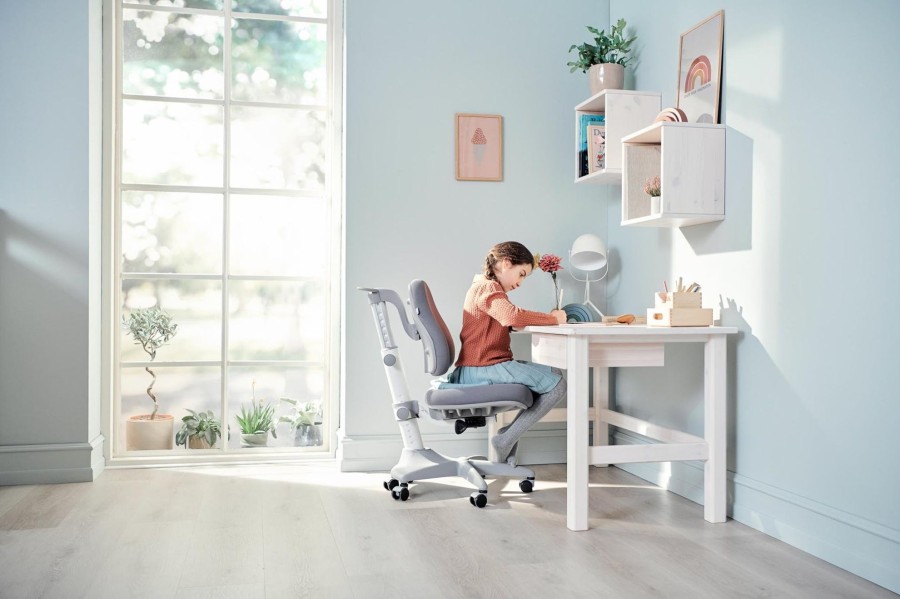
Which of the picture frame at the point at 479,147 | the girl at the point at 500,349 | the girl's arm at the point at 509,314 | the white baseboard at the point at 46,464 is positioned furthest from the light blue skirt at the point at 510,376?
the white baseboard at the point at 46,464

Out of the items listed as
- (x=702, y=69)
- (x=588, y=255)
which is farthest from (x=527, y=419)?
(x=702, y=69)

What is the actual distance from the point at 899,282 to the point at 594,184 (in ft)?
6.30

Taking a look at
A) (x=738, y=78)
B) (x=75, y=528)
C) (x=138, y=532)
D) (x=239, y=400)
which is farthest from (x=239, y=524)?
(x=738, y=78)

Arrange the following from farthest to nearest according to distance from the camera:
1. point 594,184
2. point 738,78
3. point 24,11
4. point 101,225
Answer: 1. point 594,184
2. point 101,225
3. point 24,11
4. point 738,78

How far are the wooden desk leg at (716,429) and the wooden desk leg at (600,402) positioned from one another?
95 centimetres

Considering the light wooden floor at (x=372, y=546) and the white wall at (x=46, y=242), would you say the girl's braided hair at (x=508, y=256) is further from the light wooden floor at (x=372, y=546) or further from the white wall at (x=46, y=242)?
the white wall at (x=46, y=242)

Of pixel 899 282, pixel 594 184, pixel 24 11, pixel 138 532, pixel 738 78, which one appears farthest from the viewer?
pixel 594 184

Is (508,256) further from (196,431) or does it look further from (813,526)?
(196,431)

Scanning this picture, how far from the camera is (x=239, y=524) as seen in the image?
2.67 meters

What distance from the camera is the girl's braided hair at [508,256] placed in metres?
3.11

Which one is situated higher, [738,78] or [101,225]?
[738,78]

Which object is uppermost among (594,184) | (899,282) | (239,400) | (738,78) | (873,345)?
(738,78)

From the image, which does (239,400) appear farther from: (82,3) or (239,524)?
(82,3)

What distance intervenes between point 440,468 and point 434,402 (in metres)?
0.30
